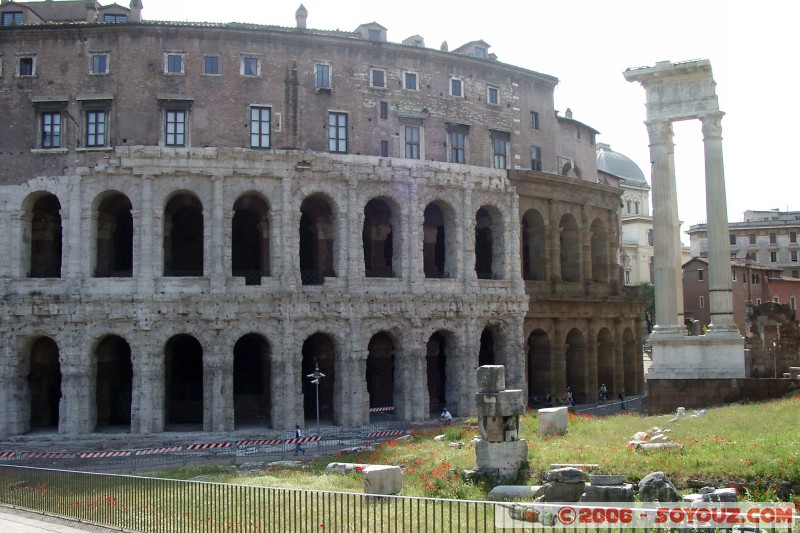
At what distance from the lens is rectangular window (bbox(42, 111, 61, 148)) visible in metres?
34.9

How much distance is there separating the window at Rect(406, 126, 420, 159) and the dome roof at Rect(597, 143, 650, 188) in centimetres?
4724

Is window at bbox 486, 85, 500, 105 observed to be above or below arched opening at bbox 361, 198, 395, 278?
above

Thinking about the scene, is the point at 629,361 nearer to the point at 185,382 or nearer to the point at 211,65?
the point at 185,382

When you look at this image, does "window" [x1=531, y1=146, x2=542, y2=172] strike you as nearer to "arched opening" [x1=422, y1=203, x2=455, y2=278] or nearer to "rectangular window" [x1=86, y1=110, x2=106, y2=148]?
"arched opening" [x1=422, y1=203, x2=455, y2=278]

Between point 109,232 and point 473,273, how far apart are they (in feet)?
56.6

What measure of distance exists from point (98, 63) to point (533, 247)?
23.8m

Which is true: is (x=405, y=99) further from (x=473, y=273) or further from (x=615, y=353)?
(x=615, y=353)

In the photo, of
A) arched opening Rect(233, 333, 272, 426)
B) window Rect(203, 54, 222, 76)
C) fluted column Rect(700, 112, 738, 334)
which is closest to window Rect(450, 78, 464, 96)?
window Rect(203, 54, 222, 76)

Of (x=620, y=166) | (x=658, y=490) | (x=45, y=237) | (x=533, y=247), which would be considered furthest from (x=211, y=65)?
(x=620, y=166)

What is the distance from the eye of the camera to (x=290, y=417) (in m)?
33.9

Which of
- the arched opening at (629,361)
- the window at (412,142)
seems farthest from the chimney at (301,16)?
the arched opening at (629,361)

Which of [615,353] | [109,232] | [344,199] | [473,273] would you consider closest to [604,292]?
[615,353]

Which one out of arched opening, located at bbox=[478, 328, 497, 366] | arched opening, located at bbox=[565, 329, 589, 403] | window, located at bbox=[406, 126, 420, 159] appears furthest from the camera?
arched opening, located at bbox=[565, 329, 589, 403]

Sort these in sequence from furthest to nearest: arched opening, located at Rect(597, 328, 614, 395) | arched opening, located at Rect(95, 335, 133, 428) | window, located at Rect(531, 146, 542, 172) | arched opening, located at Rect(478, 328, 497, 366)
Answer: arched opening, located at Rect(597, 328, 614, 395) < window, located at Rect(531, 146, 542, 172) < arched opening, located at Rect(478, 328, 497, 366) < arched opening, located at Rect(95, 335, 133, 428)
